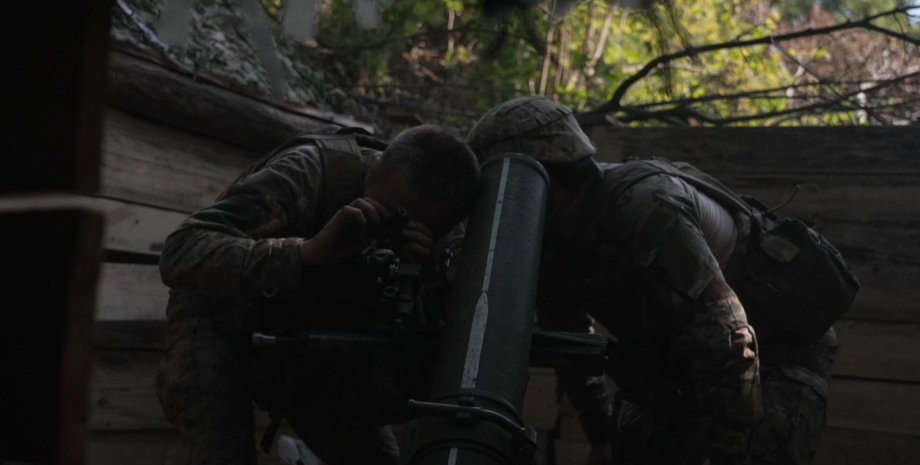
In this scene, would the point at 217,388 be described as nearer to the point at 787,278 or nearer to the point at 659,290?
the point at 659,290

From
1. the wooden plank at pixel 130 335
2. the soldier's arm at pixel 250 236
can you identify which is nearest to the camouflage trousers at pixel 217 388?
the soldier's arm at pixel 250 236

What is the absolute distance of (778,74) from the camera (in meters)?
10.5

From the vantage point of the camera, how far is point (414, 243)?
2953mm

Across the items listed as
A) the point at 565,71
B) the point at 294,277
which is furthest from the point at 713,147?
the point at 565,71

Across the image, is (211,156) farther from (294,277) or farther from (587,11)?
(587,11)

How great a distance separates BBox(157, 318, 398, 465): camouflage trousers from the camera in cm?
295

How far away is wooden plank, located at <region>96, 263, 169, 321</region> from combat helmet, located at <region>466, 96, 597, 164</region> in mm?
1582

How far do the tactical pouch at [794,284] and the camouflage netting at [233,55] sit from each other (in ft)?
6.21

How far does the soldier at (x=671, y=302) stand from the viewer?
10.0ft

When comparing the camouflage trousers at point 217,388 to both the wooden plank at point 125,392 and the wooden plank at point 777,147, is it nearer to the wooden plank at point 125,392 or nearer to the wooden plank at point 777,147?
the wooden plank at point 125,392

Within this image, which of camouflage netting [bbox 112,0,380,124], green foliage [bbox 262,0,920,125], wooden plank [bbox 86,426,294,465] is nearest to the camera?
wooden plank [bbox 86,426,294,465]

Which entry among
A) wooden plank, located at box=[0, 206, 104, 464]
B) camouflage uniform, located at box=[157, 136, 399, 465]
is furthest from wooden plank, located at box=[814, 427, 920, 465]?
wooden plank, located at box=[0, 206, 104, 464]

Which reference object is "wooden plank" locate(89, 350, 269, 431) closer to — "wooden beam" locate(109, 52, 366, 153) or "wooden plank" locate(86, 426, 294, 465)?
"wooden plank" locate(86, 426, 294, 465)

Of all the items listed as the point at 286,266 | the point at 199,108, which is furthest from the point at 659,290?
the point at 199,108
